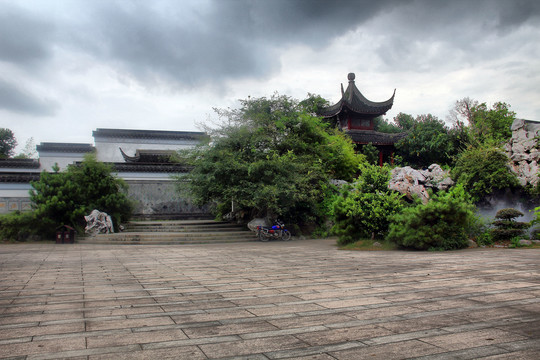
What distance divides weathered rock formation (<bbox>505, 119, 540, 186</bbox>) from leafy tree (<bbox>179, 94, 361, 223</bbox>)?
6475mm

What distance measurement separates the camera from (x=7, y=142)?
4344 centimetres

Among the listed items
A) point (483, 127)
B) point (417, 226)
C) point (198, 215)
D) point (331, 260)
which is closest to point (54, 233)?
point (198, 215)

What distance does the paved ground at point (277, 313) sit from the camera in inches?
98.8

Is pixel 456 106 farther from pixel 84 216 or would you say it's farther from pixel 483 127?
pixel 84 216

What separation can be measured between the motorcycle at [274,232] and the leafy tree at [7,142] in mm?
40016

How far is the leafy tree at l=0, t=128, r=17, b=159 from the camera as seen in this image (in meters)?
42.6

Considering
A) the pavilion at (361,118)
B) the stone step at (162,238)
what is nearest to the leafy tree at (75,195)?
the stone step at (162,238)

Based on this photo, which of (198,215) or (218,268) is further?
(198,215)

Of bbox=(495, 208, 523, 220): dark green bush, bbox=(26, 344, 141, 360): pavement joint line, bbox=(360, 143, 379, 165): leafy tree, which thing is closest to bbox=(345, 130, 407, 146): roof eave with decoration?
bbox=(360, 143, 379, 165): leafy tree

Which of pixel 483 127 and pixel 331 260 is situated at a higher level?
pixel 483 127

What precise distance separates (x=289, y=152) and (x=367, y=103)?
54.7 feet

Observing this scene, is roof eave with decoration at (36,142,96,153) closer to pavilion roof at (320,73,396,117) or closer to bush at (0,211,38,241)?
bush at (0,211,38,241)

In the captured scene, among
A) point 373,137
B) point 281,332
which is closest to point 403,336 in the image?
point 281,332

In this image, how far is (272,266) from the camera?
6.66m
